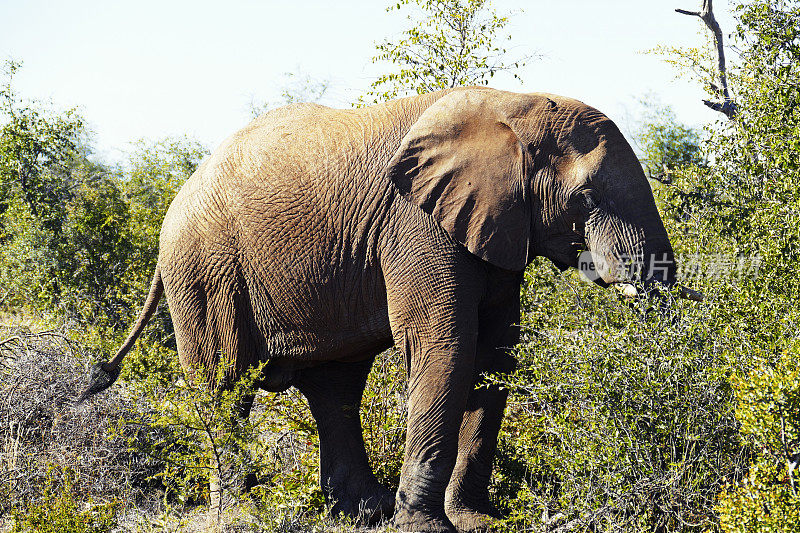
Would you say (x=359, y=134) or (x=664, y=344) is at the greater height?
(x=359, y=134)

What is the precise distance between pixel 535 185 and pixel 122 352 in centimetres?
324

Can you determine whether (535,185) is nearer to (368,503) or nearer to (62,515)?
(368,503)

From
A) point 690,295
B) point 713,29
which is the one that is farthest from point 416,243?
point 713,29

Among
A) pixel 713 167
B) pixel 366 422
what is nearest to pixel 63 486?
pixel 366 422

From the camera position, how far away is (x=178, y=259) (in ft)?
20.4

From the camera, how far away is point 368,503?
21.3 feet

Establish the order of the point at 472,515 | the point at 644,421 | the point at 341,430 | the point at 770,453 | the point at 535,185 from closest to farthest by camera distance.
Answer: the point at 770,453
the point at 644,421
the point at 535,185
the point at 472,515
the point at 341,430

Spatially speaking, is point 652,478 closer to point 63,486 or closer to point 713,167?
point 713,167

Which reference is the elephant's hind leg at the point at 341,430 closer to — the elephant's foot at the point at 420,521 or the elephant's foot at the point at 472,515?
the elephant's foot at the point at 472,515

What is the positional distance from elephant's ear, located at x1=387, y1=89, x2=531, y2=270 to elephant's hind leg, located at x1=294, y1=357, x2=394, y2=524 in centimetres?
164

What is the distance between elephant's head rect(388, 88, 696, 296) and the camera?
533 cm

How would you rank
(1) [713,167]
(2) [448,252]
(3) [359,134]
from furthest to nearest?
1. (1) [713,167]
2. (3) [359,134]
3. (2) [448,252]

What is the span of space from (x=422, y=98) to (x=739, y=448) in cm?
281

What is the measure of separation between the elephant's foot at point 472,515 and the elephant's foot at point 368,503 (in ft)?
1.89
